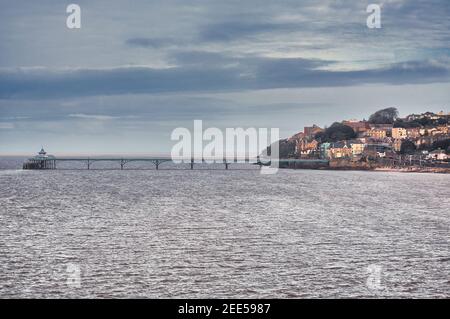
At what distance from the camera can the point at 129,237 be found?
160ft

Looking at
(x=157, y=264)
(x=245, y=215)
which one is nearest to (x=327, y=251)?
(x=157, y=264)

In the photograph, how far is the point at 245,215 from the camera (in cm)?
6756

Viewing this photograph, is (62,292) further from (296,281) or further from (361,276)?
(361,276)

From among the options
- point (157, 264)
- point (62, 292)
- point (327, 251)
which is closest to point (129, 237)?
point (157, 264)

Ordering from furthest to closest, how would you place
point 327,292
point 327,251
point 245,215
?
1. point 245,215
2. point 327,251
3. point 327,292

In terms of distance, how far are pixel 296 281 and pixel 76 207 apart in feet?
167

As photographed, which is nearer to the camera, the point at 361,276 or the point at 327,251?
the point at 361,276
